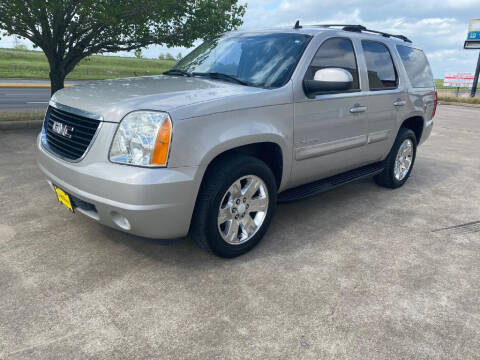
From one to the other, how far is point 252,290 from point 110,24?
6.14 meters

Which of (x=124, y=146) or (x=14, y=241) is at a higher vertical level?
(x=124, y=146)

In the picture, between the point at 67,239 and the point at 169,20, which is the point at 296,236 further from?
the point at 169,20

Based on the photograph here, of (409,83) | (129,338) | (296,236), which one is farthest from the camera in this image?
(409,83)

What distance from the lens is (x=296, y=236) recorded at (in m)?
3.66

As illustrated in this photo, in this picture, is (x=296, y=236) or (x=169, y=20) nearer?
(x=296, y=236)

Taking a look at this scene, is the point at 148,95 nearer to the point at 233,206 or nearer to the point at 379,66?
the point at 233,206

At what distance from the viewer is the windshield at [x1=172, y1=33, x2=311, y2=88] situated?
11.2 feet

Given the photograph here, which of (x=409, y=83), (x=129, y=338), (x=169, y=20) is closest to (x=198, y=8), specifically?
(x=169, y=20)

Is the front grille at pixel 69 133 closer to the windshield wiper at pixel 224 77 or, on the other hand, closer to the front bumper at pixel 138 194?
the front bumper at pixel 138 194

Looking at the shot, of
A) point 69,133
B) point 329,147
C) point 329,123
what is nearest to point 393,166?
point 329,147

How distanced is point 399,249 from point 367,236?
33cm

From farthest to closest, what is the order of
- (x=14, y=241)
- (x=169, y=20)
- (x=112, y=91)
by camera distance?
(x=169, y=20), (x=14, y=241), (x=112, y=91)

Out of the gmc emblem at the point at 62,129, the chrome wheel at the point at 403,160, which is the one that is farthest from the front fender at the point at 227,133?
the chrome wheel at the point at 403,160

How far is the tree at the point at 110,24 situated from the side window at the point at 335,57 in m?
4.50
